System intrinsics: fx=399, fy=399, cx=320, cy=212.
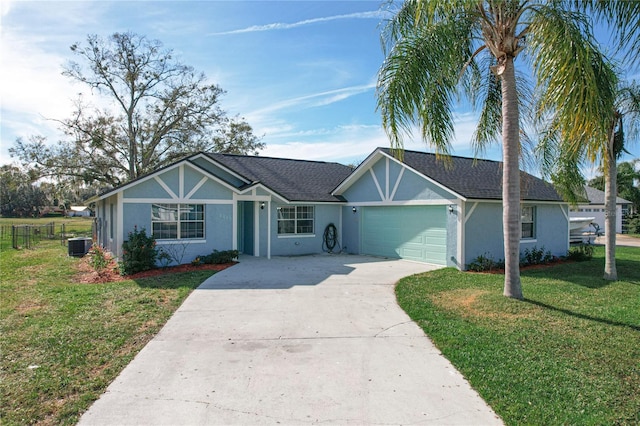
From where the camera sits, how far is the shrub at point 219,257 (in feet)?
45.7

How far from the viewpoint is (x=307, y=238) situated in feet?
57.0

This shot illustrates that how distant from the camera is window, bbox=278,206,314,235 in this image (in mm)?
16812

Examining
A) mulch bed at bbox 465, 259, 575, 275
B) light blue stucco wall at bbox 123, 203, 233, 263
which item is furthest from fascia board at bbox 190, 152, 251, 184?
mulch bed at bbox 465, 259, 575, 275

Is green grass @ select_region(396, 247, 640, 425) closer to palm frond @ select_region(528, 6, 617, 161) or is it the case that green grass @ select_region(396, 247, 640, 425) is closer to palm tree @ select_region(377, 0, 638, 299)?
palm tree @ select_region(377, 0, 638, 299)

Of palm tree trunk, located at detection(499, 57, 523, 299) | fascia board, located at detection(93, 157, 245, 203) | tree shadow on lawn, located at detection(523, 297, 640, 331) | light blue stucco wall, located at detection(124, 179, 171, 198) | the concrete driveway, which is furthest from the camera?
light blue stucco wall, located at detection(124, 179, 171, 198)

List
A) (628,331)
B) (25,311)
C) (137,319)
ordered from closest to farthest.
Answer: (628,331) < (137,319) < (25,311)

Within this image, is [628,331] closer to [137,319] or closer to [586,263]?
[137,319]

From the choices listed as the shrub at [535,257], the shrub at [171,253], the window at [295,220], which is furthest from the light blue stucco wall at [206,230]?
the shrub at [535,257]

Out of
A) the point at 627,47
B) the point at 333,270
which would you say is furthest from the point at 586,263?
the point at 627,47

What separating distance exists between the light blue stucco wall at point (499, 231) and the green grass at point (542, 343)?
9.89 feet

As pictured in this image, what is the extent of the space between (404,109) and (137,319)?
6588 mm

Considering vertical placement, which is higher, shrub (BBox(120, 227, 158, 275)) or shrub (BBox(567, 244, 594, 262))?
shrub (BBox(120, 227, 158, 275))

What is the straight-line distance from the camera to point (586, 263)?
15.8 meters

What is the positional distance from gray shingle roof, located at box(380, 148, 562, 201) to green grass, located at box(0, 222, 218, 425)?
28.4ft
